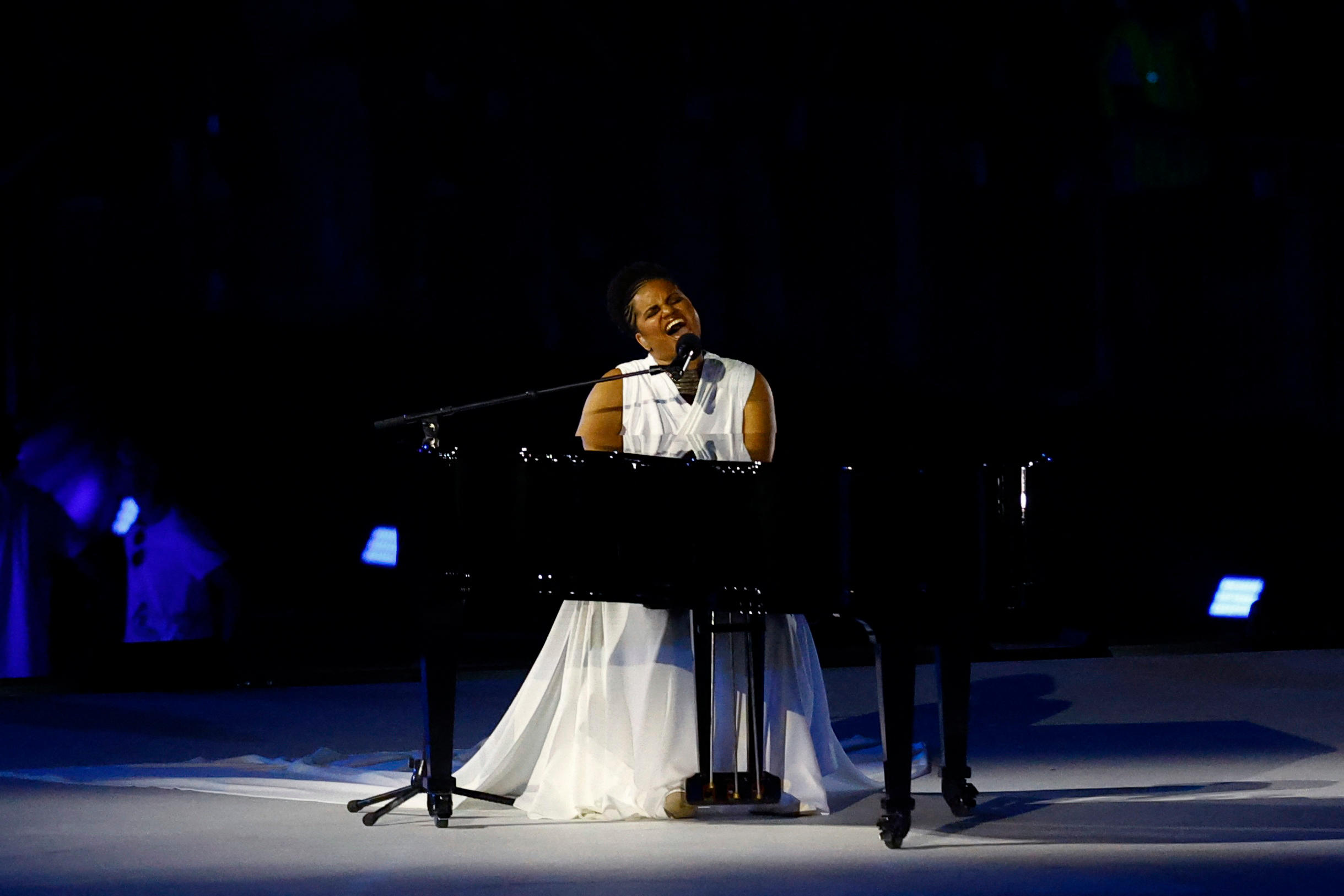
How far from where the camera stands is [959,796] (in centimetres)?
347

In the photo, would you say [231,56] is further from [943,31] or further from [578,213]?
[943,31]

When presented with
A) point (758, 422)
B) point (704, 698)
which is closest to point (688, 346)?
point (758, 422)

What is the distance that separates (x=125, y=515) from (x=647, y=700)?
3496mm

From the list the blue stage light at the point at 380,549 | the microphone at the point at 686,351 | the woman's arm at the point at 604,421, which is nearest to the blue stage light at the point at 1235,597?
the blue stage light at the point at 380,549

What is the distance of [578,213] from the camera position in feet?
21.4

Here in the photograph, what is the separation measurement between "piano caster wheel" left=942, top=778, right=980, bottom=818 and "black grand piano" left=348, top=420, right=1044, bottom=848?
0.34 meters

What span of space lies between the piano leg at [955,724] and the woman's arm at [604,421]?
898mm

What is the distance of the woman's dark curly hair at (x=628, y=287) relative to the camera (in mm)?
3738

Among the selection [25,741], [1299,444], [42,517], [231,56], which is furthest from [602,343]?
[1299,444]

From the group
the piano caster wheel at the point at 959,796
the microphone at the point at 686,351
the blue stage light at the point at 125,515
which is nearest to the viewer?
the microphone at the point at 686,351

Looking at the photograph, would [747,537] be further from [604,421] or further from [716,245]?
[716,245]

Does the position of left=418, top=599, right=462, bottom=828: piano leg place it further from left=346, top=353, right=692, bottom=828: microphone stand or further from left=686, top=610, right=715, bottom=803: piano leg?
left=686, top=610, right=715, bottom=803: piano leg

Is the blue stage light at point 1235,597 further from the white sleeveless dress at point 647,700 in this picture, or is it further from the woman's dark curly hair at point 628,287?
the woman's dark curly hair at point 628,287

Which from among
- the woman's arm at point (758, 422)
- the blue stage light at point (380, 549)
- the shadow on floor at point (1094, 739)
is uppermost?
the woman's arm at point (758, 422)
